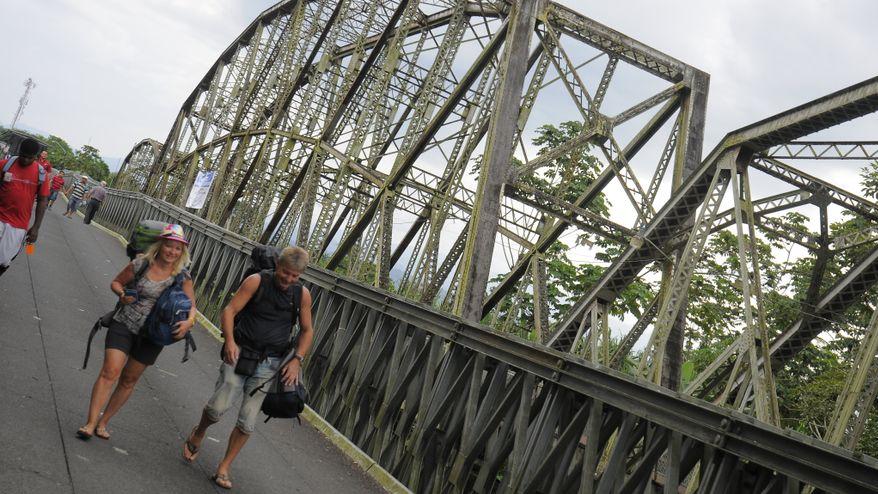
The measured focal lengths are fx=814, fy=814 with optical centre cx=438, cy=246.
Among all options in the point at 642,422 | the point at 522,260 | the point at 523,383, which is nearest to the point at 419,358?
the point at 523,383

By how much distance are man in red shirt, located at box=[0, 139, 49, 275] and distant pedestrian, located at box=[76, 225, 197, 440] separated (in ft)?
8.88

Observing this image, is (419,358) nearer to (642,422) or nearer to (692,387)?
(642,422)

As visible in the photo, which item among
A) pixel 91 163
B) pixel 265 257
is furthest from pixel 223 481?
pixel 91 163

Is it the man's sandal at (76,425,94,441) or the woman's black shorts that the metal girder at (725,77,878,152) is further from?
the man's sandal at (76,425,94,441)

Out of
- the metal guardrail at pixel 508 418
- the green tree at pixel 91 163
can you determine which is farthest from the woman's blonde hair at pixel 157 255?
the green tree at pixel 91 163

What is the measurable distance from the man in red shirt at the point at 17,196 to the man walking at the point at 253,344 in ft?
10.5

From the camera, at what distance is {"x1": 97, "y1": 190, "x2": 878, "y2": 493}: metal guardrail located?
14.2 ft

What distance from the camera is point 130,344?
5.25 metres

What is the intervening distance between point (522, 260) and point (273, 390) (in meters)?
8.31

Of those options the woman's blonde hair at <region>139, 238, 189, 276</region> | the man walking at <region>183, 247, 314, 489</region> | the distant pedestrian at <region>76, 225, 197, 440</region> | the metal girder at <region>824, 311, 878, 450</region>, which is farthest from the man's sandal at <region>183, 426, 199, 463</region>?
the metal girder at <region>824, 311, 878, 450</region>

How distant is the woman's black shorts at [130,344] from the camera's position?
5.18m

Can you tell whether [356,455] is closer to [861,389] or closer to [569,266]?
[861,389]

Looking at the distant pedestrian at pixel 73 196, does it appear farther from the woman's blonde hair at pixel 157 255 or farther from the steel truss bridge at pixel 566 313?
the woman's blonde hair at pixel 157 255

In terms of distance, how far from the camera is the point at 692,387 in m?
9.41
